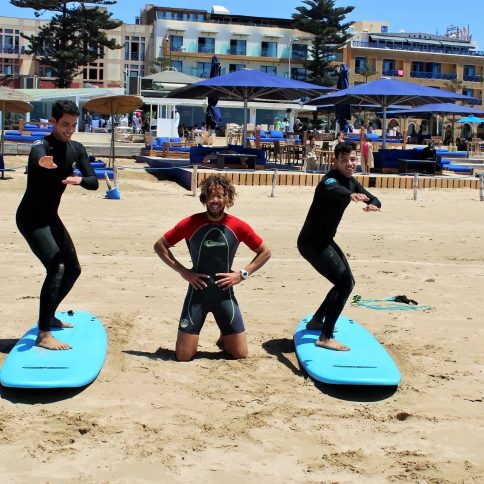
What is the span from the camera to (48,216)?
17.5 ft

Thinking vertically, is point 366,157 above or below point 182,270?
above

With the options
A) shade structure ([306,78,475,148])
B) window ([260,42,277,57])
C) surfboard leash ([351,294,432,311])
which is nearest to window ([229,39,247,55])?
window ([260,42,277,57])

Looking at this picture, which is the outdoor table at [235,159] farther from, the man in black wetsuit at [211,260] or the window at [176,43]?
the window at [176,43]

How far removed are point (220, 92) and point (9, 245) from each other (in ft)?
43.6

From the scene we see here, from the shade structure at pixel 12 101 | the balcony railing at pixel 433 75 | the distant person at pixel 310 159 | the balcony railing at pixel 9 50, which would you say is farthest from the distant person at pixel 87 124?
the balcony railing at pixel 9 50

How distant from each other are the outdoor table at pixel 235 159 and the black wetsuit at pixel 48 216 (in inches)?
596

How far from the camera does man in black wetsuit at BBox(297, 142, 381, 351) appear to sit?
552cm

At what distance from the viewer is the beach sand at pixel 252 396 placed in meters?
3.79

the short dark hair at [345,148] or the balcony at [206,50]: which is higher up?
the balcony at [206,50]

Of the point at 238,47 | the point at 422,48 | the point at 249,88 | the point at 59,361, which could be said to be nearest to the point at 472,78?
the point at 422,48

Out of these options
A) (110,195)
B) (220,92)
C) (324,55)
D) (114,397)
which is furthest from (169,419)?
(324,55)

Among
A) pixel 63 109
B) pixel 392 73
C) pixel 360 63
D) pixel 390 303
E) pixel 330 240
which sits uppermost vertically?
pixel 360 63

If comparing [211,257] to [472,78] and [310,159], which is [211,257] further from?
[472,78]

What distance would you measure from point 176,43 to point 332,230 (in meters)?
71.6
